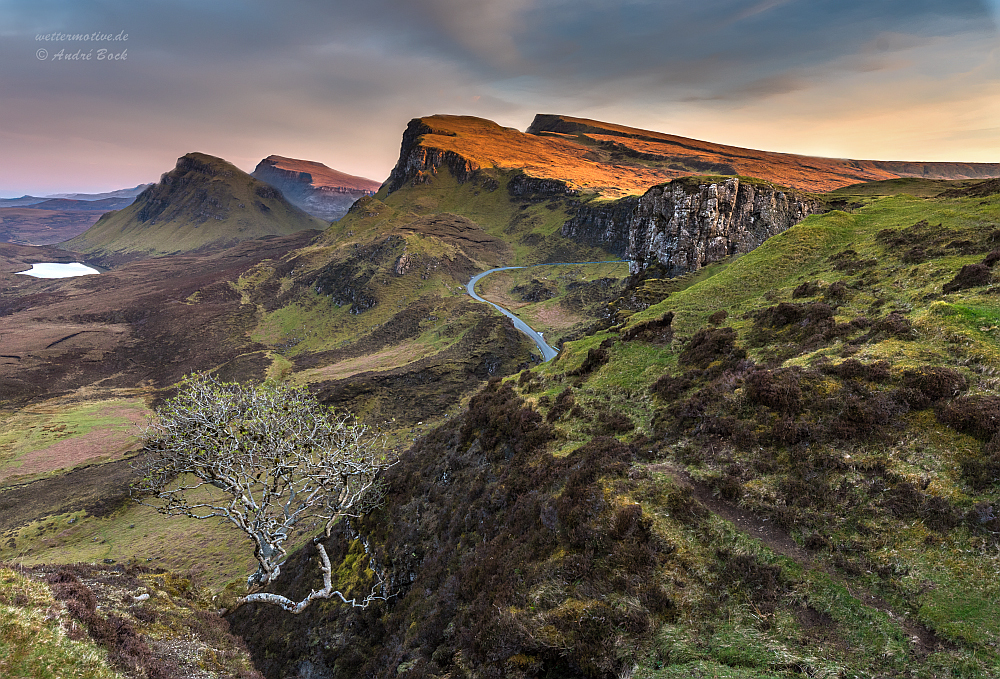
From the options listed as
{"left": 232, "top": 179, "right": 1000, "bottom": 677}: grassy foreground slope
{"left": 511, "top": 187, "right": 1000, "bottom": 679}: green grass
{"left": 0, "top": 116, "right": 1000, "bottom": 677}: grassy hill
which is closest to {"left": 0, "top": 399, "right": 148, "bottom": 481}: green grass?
{"left": 0, "top": 116, "right": 1000, "bottom": 677}: grassy hill

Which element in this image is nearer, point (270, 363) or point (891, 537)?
point (891, 537)

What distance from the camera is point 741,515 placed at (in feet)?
39.4

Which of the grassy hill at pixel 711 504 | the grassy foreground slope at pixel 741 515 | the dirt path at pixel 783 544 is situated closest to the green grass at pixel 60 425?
the grassy hill at pixel 711 504

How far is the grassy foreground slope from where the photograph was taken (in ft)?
28.4

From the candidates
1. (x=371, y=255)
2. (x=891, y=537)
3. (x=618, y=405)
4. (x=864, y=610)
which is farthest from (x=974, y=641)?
(x=371, y=255)

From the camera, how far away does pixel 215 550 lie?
38.8m

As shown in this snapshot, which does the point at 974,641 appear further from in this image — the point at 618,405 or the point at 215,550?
the point at 215,550

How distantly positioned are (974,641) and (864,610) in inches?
63.8

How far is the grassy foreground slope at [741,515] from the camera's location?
8656 mm

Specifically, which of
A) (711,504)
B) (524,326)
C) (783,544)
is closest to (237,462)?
(711,504)

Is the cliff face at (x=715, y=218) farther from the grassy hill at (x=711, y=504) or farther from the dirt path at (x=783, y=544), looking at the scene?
the dirt path at (x=783, y=544)

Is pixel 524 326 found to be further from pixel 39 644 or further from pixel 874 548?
pixel 39 644

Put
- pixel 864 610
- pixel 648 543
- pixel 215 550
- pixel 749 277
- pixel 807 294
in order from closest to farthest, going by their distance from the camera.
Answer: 1. pixel 864 610
2. pixel 648 543
3. pixel 807 294
4. pixel 749 277
5. pixel 215 550

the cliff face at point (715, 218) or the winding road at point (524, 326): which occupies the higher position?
the cliff face at point (715, 218)
